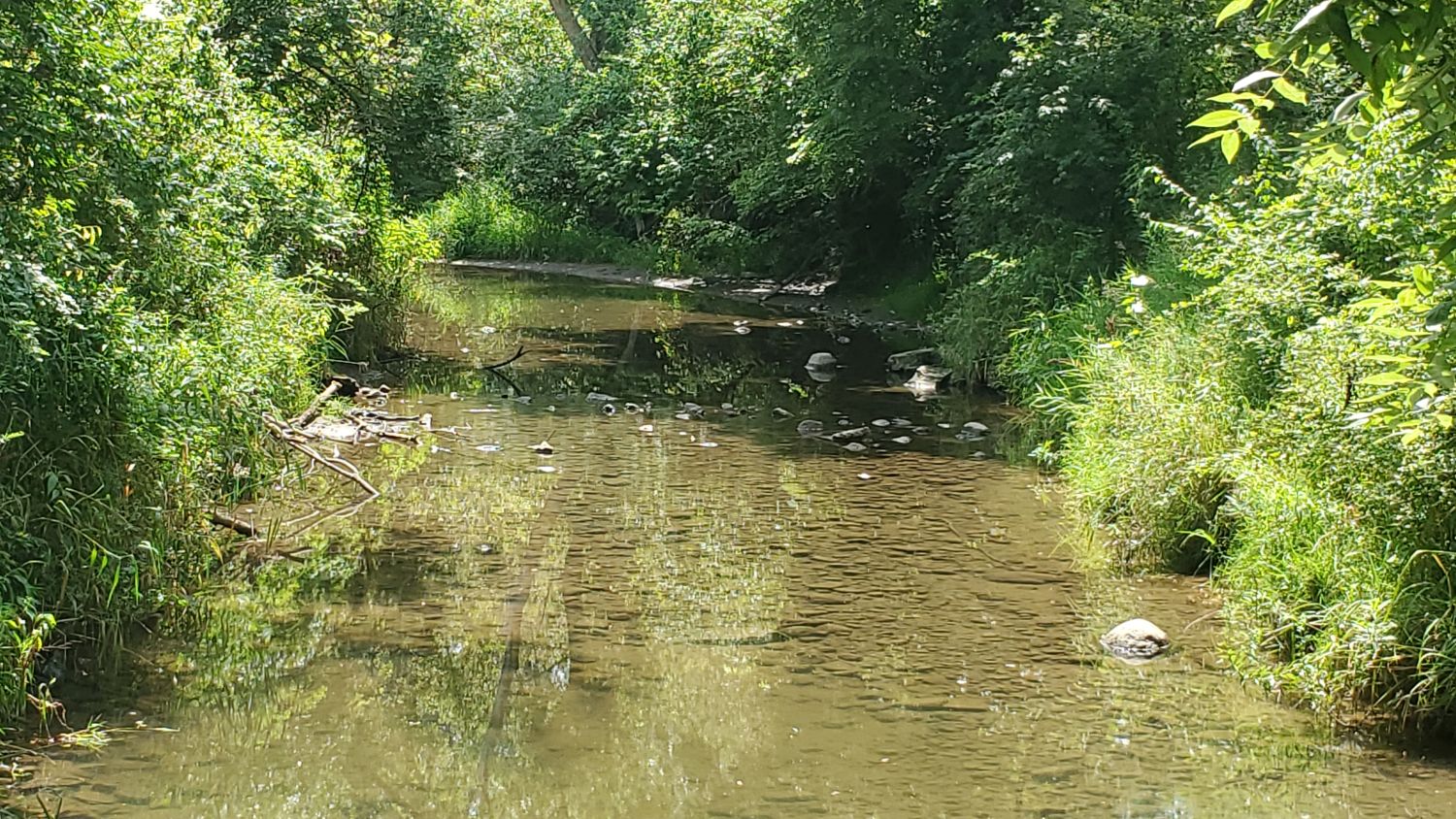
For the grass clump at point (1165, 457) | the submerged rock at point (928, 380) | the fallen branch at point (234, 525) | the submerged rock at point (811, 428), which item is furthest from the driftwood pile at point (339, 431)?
the submerged rock at point (928, 380)

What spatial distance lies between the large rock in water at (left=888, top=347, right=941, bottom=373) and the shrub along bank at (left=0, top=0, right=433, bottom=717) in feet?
29.9

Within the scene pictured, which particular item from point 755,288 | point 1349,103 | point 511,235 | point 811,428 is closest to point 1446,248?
point 1349,103

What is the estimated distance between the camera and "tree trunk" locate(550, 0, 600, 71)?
112 feet

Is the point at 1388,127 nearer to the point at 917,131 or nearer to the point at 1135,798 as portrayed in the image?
the point at 1135,798

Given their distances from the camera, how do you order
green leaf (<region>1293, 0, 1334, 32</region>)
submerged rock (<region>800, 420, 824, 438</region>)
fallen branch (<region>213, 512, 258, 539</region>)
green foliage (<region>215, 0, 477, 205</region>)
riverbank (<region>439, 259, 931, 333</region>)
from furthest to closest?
riverbank (<region>439, 259, 931, 333</region>), green foliage (<region>215, 0, 477, 205</region>), submerged rock (<region>800, 420, 824, 438</region>), fallen branch (<region>213, 512, 258, 539</region>), green leaf (<region>1293, 0, 1334, 32</region>)

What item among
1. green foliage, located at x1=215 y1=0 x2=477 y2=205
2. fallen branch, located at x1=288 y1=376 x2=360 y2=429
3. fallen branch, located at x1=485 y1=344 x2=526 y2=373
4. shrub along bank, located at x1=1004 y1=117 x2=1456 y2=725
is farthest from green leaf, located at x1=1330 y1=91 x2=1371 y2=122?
fallen branch, located at x1=485 y1=344 x2=526 y2=373

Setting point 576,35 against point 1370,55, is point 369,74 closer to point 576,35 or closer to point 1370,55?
point 1370,55

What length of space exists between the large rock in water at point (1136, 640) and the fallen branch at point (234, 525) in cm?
515

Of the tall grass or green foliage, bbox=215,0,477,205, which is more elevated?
green foliage, bbox=215,0,477,205

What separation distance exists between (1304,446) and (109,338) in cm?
602

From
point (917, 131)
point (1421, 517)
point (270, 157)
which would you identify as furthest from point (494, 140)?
point (1421, 517)

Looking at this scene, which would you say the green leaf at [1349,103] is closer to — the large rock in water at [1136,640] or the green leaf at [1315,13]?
the green leaf at [1315,13]

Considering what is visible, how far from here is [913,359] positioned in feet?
56.1

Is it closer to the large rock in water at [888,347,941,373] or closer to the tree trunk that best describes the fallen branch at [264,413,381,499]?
the large rock in water at [888,347,941,373]
